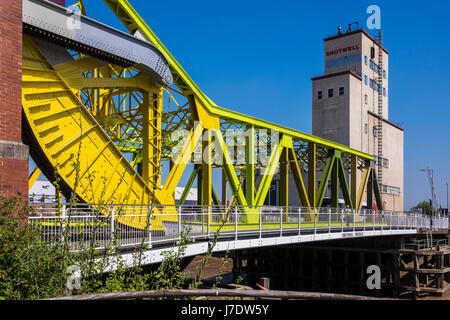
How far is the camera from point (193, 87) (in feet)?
65.2

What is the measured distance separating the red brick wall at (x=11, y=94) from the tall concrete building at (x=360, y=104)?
46552 mm

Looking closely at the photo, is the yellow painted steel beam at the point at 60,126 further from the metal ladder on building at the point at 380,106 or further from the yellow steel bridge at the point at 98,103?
the metal ladder on building at the point at 380,106

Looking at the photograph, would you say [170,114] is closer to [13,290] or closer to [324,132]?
[13,290]

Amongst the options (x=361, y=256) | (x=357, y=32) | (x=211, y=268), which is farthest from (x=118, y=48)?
(x=357, y=32)

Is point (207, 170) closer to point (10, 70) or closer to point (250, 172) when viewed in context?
point (250, 172)

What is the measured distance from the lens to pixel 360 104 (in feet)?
182

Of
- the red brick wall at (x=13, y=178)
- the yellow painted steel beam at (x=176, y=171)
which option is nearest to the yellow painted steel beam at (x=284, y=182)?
the yellow painted steel beam at (x=176, y=171)

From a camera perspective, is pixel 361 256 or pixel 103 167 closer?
pixel 103 167

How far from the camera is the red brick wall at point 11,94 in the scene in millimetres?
9375

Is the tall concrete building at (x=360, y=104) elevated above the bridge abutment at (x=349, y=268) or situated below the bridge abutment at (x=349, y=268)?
above

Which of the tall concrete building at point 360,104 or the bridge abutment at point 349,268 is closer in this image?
the bridge abutment at point 349,268

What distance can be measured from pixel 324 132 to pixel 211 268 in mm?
22240

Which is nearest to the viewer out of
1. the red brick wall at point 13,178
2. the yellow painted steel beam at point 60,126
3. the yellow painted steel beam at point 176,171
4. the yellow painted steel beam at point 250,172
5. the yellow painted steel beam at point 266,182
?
the red brick wall at point 13,178
